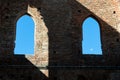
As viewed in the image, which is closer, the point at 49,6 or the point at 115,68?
the point at 115,68

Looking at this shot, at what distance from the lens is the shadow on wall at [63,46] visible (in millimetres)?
12398

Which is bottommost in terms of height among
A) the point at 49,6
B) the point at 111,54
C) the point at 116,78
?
the point at 116,78

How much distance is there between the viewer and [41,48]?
506 inches

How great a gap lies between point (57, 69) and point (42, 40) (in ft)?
4.87

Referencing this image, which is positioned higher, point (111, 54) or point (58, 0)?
point (58, 0)

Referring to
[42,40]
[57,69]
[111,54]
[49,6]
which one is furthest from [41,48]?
[111,54]

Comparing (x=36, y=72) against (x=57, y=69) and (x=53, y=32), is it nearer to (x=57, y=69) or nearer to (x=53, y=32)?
(x=57, y=69)

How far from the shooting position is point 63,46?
1296cm

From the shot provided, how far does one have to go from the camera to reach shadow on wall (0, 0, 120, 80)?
40.7 feet

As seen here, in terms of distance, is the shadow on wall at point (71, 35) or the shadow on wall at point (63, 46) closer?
the shadow on wall at point (63, 46)

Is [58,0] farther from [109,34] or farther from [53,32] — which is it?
[109,34]

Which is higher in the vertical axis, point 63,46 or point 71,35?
point 71,35

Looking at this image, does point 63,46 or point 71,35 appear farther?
point 71,35

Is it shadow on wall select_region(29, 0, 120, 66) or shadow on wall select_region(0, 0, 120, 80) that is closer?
shadow on wall select_region(0, 0, 120, 80)
